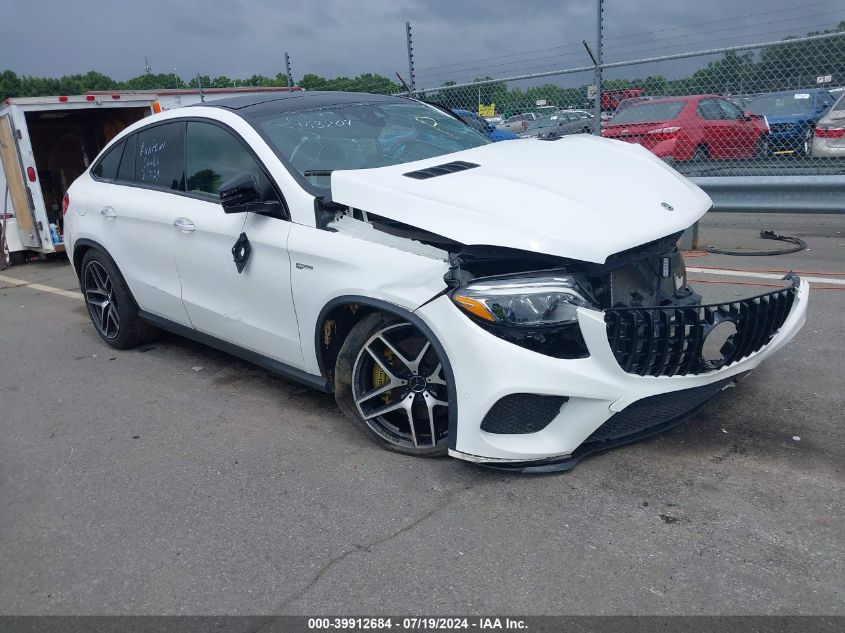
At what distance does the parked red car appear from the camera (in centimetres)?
860

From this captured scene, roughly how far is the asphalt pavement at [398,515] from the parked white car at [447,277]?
→ 253mm

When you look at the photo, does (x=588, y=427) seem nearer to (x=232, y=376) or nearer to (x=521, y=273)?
(x=521, y=273)

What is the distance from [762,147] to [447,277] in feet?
21.8

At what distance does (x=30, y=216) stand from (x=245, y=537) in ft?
28.8

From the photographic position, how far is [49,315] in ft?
23.8

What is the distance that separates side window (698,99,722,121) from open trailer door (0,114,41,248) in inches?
341

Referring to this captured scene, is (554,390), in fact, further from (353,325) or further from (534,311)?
(353,325)

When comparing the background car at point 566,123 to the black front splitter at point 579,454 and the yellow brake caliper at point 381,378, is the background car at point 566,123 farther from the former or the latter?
the black front splitter at point 579,454

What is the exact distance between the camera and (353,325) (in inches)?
149

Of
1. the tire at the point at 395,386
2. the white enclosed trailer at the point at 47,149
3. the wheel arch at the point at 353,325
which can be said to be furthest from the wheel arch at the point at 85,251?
the white enclosed trailer at the point at 47,149

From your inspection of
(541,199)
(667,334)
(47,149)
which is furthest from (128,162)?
(47,149)

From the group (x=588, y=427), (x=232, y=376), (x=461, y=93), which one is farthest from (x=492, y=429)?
(x=461, y=93)

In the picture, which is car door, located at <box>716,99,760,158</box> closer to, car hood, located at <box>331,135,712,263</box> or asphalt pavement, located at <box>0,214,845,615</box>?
asphalt pavement, located at <box>0,214,845,615</box>

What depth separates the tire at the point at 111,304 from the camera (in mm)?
5418
